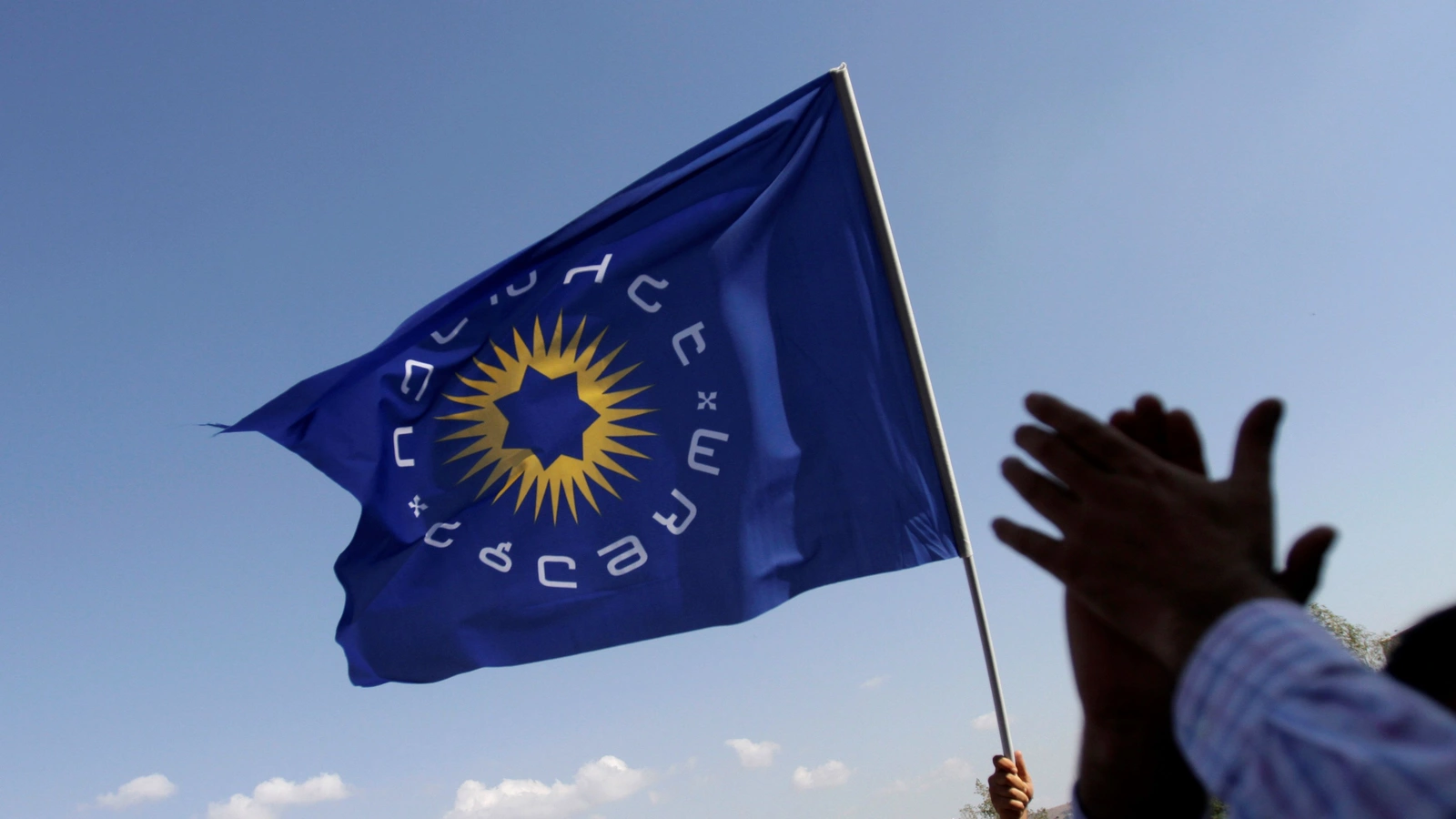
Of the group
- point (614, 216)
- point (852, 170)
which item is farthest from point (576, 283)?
point (852, 170)

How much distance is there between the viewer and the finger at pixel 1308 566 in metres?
1.20

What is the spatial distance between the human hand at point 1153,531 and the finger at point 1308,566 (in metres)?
0.20

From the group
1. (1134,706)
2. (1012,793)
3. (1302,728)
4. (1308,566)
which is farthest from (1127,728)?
(1012,793)

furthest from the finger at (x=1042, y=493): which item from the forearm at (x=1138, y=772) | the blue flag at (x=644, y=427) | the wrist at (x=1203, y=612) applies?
the blue flag at (x=644, y=427)

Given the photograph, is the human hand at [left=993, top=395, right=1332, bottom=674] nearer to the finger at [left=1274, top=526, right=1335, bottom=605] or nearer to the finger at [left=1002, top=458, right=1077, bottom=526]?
the finger at [left=1002, top=458, right=1077, bottom=526]

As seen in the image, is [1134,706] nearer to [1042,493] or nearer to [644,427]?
[1042,493]

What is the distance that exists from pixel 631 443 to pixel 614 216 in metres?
1.65

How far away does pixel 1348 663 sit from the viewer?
0.88 m

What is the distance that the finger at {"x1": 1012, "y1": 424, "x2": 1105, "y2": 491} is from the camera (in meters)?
1.10

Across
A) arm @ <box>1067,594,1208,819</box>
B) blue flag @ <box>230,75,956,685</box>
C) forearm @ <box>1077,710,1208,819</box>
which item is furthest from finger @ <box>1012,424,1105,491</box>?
blue flag @ <box>230,75,956,685</box>

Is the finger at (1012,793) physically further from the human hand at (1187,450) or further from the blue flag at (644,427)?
the human hand at (1187,450)

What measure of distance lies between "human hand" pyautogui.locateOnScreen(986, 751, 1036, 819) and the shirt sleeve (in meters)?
4.04

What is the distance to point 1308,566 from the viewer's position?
120 cm

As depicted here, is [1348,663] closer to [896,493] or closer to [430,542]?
[896,493]
